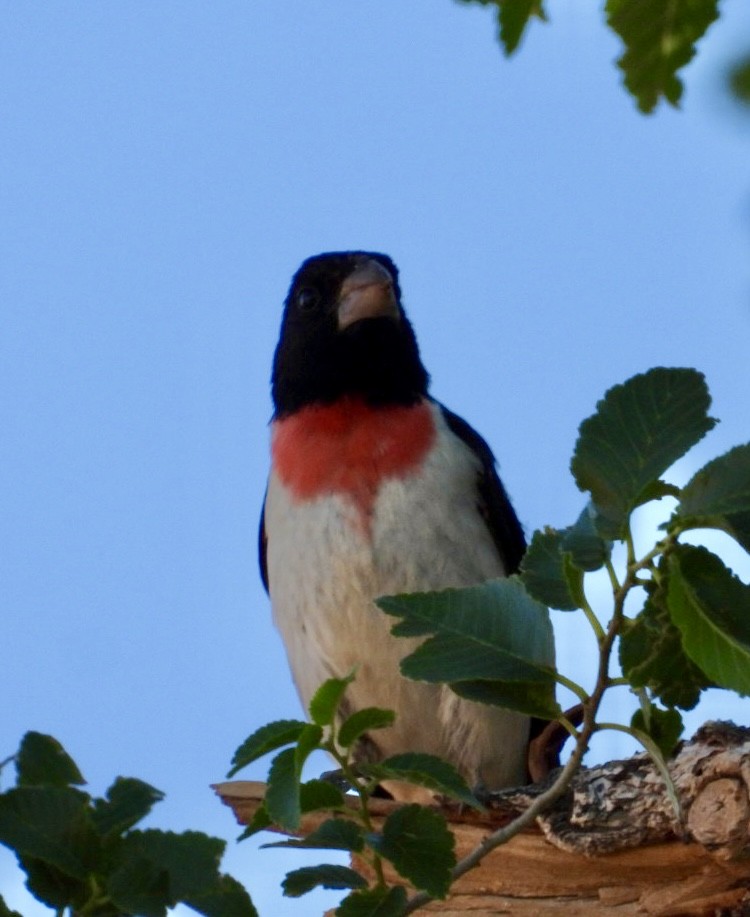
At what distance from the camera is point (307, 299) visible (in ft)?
23.6

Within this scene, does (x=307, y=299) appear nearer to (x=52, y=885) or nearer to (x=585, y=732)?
(x=585, y=732)

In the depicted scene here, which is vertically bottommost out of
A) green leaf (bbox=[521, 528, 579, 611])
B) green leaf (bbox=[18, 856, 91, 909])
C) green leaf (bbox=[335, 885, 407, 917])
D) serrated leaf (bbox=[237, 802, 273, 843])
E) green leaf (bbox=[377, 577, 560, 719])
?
green leaf (bbox=[335, 885, 407, 917])

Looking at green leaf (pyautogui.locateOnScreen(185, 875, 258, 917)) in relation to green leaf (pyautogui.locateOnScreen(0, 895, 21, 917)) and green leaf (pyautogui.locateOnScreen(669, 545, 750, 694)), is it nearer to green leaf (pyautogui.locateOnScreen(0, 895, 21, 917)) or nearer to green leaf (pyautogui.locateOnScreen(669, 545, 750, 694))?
green leaf (pyautogui.locateOnScreen(0, 895, 21, 917))

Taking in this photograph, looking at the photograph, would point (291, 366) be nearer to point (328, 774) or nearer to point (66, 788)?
point (328, 774)

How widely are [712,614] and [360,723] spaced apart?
2.69 ft

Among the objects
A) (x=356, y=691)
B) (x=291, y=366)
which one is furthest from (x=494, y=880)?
(x=291, y=366)

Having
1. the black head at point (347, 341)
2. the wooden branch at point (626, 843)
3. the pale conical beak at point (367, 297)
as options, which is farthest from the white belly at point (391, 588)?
the wooden branch at point (626, 843)

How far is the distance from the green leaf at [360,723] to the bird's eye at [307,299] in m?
4.22

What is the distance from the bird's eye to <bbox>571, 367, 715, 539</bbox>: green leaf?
14.3 ft

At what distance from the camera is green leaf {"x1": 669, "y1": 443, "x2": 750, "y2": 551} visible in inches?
108

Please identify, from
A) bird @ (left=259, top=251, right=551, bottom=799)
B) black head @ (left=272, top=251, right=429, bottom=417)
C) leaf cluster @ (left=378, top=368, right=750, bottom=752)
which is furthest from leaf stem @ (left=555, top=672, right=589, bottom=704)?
black head @ (left=272, top=251, right=429, bottom=417)

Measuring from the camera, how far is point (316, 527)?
620 cm

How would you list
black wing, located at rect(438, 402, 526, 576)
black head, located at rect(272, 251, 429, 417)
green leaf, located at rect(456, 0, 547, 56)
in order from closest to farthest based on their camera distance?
green leaf, located at rect(456, 0, 547, 56), black wing, located at rect(438, 402, 526, 576), black head, located at rect(272, 251, 429, 417)

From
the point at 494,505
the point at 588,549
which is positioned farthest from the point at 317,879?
the point at 494,505
